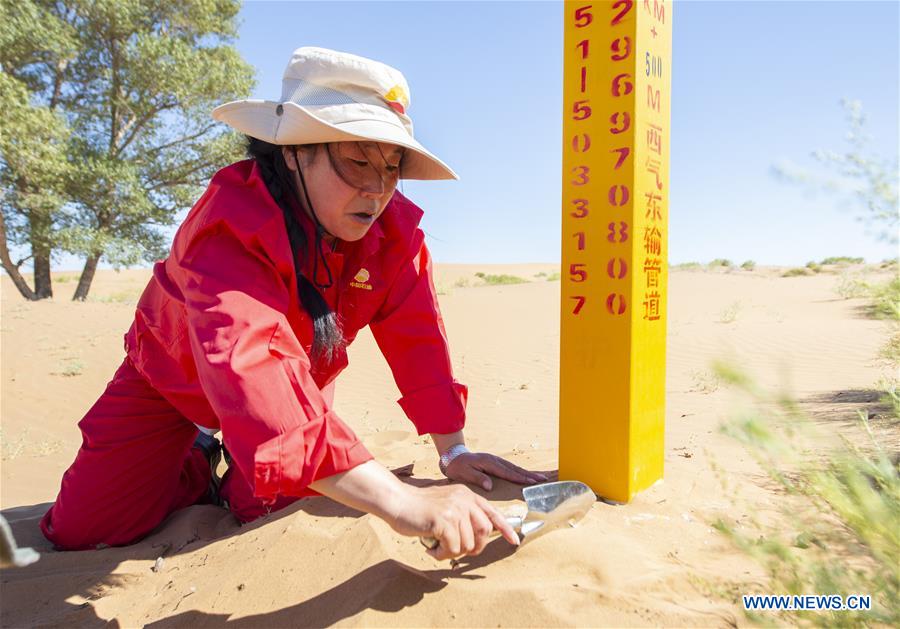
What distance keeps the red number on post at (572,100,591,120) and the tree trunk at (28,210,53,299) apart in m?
14.8

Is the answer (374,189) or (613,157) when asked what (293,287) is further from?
(613,157)

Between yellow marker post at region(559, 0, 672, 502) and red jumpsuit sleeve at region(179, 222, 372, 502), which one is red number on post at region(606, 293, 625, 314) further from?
red jumpsuit sleeve at region(179, 222, 372, 502)

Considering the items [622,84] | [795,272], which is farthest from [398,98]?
[795,272]

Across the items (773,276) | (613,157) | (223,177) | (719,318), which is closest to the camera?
(223,177)

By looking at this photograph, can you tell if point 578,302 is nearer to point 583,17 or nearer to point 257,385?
point 583,17

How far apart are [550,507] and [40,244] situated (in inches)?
611

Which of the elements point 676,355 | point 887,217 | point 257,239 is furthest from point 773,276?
point 257,239

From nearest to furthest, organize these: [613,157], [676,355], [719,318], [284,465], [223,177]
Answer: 1. [284,465]
2. [223,177]
3. [613,157]
4. [676,355]
5. [719,318]

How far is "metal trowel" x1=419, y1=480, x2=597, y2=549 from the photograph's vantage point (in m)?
1.69

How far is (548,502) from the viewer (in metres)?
1.88

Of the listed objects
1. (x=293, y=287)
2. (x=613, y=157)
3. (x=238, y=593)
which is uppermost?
(x=613, y=157)

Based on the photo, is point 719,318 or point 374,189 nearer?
point 374,189

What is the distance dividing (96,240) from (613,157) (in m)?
14.6

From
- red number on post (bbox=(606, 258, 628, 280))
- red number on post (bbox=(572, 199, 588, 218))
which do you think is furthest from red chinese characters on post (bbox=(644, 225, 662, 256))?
red number on post (bbox=(572, 199, 588, 218))
